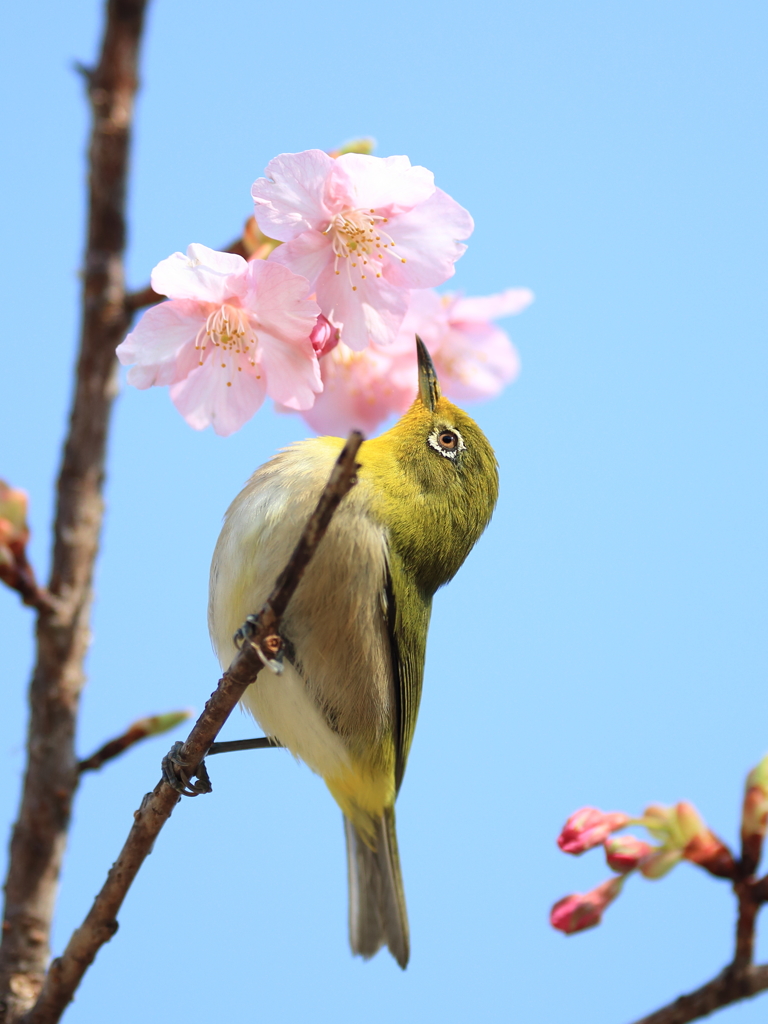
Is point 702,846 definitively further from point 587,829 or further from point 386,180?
point 386,180

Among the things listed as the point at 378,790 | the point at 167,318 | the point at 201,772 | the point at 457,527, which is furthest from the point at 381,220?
the point at 378,790

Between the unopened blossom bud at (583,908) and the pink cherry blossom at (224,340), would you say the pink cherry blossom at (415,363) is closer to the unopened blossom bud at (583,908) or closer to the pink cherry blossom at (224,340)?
the pink cherry blossom at (224,340)

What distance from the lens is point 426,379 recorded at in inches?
127

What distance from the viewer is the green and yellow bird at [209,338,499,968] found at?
2672 millimetres

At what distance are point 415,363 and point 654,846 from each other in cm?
210

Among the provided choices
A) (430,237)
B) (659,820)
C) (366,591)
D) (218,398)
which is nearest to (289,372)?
(218,398)

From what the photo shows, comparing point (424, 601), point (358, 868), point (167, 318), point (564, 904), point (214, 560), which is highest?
point (167, 318)

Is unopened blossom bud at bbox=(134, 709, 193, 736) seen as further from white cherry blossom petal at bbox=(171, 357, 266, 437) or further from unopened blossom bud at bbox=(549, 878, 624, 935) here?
unopened blossom bud at bbox=(549, 878, 624, 935)

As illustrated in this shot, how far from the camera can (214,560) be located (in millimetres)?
2898

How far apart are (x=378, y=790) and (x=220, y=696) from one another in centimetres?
136

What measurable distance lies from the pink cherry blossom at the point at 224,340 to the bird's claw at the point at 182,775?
2.99 ft

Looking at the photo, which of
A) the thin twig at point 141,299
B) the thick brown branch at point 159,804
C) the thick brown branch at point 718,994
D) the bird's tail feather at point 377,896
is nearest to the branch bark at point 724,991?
the thick brown branch at point 718,994

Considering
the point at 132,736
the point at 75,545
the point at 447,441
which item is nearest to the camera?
the point at 132,736

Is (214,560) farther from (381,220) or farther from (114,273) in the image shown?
(381,220)
